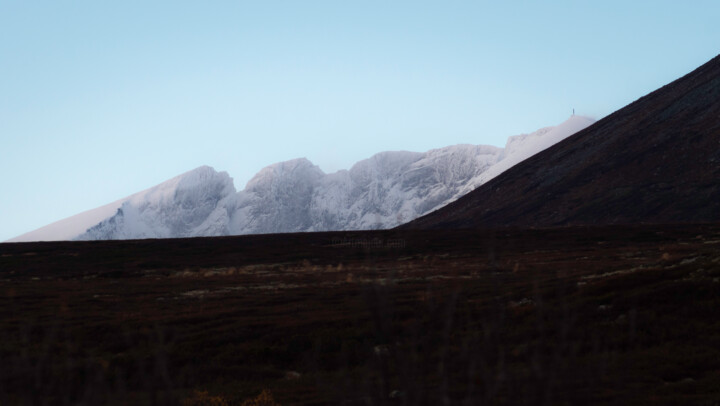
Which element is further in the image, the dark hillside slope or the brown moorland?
the dark hillside slope

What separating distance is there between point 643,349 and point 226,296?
24.7m

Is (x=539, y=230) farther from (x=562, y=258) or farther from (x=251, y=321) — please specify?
(x=251, y=321)

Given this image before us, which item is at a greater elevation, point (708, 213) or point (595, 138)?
point (595, 138)

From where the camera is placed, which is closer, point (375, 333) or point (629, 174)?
point (375, 333)

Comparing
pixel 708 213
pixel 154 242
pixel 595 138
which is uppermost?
pixel 595 138

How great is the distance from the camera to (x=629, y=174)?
11388 centimetres

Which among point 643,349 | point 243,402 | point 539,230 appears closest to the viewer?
point 243,402

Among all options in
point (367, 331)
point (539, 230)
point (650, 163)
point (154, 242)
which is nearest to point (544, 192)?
point (650, 163)

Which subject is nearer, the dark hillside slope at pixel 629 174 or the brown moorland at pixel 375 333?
the brown moorland at pixel 375 333

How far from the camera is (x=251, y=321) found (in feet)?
86.8

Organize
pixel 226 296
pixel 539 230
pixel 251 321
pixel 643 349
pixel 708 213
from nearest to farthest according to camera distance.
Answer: pixel 643 349
pixel 251 321
pixel 226 296
pixel 539 230
pixel 708 213

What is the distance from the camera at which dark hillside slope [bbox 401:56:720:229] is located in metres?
98.6

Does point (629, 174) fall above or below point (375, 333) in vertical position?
above

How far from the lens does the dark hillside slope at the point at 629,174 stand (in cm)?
9856
